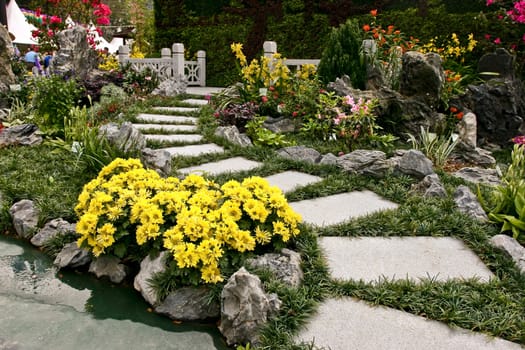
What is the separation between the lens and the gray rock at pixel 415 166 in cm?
455

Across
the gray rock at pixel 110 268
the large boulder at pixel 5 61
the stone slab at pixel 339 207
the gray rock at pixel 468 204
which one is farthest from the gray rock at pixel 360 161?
the large boulder at pixel 5 61

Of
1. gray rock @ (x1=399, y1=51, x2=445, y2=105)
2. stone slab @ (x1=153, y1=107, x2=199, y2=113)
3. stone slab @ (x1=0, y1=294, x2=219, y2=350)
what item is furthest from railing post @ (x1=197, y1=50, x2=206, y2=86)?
stone slab @ (x1=0, y1=294, x2=219, y2=350)

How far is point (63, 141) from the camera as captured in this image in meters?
5.71

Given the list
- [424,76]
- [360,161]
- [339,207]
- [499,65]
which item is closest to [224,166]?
[360,161]

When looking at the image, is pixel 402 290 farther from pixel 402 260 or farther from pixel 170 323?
pixel 170 323

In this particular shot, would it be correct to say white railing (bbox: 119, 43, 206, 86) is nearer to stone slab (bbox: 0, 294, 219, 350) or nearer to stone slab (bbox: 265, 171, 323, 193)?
stone slab (bbox: 265, 171, 323, 193)

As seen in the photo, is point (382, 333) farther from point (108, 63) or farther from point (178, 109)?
point (108, 63)

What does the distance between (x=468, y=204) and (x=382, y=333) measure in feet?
6.14

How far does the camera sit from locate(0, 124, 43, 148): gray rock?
5.95m

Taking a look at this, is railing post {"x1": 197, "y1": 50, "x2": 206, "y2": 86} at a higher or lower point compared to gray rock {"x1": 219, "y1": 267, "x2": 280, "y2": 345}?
higher

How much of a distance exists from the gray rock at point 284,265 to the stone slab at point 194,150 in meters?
2.71

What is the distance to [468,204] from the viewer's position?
3725 millimetres

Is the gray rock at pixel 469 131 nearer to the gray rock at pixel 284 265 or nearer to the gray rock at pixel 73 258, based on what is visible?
the gray rock at pixel 284 265

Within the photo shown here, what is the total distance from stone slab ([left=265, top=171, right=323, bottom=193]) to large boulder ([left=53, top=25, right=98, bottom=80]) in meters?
6.08
